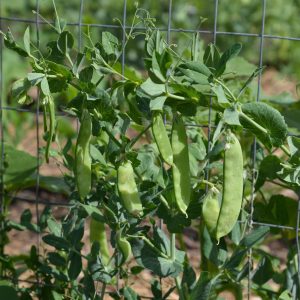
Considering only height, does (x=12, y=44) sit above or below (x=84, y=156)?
above

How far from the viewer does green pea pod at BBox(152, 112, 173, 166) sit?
1794 mm

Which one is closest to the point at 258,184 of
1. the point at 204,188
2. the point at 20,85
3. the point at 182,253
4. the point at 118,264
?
the point at 204,188

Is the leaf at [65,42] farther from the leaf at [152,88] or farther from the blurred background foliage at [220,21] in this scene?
the blurred background foliage at [220,21]

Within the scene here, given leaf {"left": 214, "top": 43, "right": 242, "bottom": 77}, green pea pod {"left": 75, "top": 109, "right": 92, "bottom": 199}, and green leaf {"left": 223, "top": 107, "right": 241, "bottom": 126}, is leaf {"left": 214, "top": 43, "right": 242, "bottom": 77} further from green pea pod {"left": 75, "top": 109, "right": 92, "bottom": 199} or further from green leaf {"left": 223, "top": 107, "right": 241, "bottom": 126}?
green pea pod {"left": 75, "top": 109, "right": 92, "bottom": 199}

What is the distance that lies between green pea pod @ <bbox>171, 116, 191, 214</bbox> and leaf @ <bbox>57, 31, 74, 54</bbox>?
31 centimetres

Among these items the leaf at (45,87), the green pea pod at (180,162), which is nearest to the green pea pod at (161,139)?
the green pea pod at (180,162)

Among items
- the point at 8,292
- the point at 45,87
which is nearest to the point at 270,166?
the point at 45,87

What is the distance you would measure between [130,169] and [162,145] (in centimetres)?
10

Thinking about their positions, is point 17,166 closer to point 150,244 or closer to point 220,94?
point 150,244

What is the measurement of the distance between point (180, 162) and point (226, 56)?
0.82ft

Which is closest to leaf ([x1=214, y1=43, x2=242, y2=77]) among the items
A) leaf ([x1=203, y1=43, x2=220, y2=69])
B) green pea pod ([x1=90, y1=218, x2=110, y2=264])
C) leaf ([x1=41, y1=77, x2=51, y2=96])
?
leaf ([x1=203, y1=43, x2=220, y2=69])

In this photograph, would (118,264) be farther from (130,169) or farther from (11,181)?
(11,181)

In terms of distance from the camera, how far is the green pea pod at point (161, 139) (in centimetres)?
179

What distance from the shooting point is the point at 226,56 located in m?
1.81
